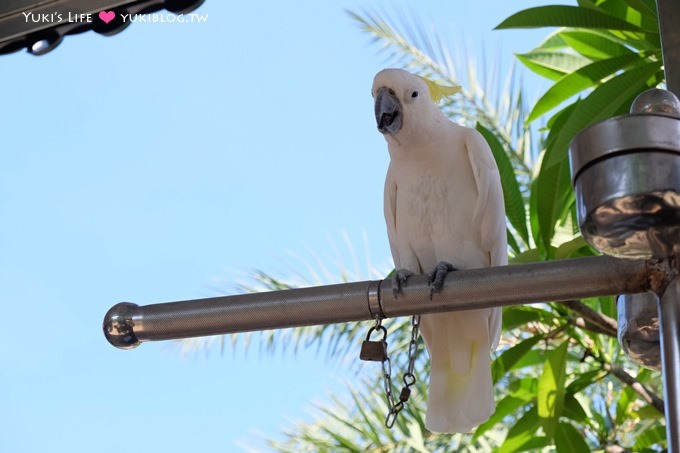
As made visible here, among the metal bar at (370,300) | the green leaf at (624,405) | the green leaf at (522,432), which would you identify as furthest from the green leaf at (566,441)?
the metal bar at (370,300)

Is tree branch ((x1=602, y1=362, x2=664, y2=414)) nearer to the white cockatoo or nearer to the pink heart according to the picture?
the white cockatoo

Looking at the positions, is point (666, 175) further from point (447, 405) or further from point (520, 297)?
Answer: point (447, 405)

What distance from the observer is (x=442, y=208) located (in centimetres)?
156

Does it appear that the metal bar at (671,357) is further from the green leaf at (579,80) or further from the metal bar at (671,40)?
the green leaf at (579,80)

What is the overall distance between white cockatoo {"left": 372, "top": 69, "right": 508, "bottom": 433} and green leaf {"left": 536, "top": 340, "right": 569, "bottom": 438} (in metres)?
0.53

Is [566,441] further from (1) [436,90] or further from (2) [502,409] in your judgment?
(1) [436,90]

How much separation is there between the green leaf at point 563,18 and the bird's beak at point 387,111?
1.47ft

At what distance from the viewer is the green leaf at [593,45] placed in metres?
2.23

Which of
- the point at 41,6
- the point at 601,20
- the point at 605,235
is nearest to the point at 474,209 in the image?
the point at 601,20

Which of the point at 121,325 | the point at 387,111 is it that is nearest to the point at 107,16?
the point at 387,111

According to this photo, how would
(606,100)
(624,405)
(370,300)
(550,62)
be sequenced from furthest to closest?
(550,62), (624,405), (606,100), (370,300)

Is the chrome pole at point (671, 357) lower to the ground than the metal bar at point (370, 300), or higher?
lower

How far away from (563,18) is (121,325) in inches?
54.1

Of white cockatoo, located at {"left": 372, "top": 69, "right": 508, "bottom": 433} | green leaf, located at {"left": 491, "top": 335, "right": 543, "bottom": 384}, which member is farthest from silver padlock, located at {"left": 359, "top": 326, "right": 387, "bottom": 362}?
green leaf, located at {"left": 491, "top": 335, "right": 543, "bottom": 384}
